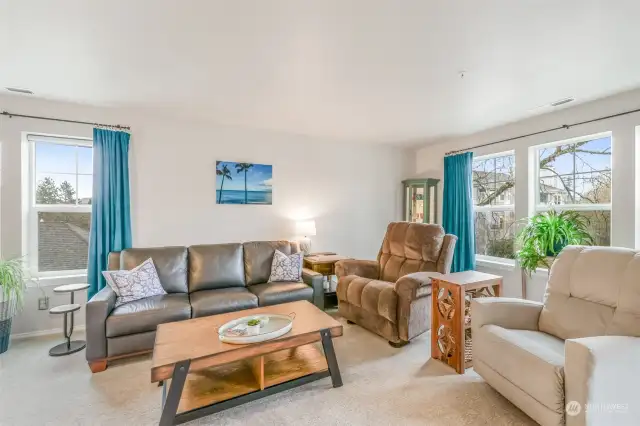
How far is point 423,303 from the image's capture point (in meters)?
2.75

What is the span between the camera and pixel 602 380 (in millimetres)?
1396

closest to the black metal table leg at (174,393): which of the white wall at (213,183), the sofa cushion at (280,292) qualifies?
the sofa cushion at (280,292)

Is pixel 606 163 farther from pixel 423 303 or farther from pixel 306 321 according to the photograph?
pixel 306 321

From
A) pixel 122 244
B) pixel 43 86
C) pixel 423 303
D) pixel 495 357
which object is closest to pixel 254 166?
pixel 122 244

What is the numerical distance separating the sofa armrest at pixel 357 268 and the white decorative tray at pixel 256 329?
1.18 meters

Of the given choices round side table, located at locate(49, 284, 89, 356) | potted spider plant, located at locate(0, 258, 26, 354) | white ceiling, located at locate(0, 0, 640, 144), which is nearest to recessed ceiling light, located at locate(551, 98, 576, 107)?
white ceiling, located at locate(0, 0, 640, 144)

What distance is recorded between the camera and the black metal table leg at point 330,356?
2055 mm

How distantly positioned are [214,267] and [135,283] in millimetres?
734

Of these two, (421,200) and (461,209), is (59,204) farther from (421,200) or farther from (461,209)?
(461,209)

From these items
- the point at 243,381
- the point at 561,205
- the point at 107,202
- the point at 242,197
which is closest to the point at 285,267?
the point at 242,197

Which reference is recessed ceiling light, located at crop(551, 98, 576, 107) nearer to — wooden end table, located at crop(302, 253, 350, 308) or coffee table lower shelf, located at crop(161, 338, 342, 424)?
wooden end table, located at crop(302, 253, 350, 308)

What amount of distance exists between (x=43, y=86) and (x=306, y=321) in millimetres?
3101

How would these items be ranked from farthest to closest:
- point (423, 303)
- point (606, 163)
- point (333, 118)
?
point (333, 118) < point (606, 163) < point (423, 303)

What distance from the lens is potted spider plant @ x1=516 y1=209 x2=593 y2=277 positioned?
2.97 metres
